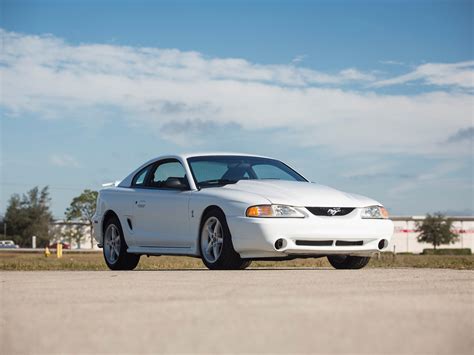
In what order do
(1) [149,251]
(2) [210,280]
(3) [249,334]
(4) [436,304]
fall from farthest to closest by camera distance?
1. (1) [149,251]
2. (2) [210,280]
3. (4) [436,304]
4. (3) [249,334]

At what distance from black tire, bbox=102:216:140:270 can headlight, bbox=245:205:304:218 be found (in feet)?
8.96

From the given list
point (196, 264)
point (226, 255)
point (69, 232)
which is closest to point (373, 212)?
point (226, 255)

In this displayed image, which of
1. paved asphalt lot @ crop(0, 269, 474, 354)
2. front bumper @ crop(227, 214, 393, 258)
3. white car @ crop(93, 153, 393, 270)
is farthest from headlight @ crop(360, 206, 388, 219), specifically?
paved asphalt lot @ crop(0, 269, 474, 354)

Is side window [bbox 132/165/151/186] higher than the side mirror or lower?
higher

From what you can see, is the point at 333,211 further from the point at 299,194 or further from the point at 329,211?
the point at 299,194

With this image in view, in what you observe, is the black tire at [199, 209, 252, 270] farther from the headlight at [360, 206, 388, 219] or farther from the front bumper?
the headlight at [360, 206, 388, 219]

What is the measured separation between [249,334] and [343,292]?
7.24 ft

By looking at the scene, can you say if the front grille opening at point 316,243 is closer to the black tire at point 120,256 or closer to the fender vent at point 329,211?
the fender vent at point 329,211

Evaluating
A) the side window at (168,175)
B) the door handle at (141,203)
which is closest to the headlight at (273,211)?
the side window at (168,175)

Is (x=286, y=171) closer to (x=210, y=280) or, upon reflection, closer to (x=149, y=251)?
(x=149, y=251)

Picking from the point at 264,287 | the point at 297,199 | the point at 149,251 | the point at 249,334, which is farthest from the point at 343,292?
the point at 149,251

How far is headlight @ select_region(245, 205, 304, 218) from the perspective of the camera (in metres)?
10.3

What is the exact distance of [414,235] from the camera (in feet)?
427

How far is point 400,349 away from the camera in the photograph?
13.0 ft
